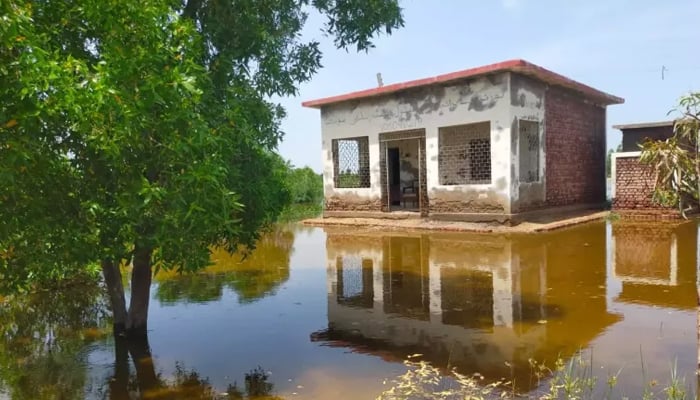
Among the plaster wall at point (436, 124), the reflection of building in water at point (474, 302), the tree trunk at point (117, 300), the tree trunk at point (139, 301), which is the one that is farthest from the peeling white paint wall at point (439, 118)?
the tree trunk at point (117, 300)

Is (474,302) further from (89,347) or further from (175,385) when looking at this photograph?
(89,347)

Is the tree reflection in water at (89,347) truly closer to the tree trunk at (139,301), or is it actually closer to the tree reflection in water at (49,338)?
the tree reflection in water at (49,338)

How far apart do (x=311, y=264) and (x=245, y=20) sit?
501 centimetres

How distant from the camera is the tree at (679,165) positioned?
3.64 m

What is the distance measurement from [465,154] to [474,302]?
9.17m

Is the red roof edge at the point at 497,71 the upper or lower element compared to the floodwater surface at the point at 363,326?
upper

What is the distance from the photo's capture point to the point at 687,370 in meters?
3.67

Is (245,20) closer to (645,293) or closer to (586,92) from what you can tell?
(645,293)

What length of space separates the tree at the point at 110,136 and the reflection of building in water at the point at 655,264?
4808mm

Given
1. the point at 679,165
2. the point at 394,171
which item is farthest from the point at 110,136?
the point at 394,171

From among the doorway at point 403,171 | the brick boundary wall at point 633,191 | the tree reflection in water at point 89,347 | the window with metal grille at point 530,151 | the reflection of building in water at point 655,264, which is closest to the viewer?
the tree reflection in water at point 89,347

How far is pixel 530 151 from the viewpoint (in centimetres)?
1380

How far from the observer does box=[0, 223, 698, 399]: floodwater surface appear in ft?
12.7

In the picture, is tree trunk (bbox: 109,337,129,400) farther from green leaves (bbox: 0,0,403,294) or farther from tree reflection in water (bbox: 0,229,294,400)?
green leaves (bbox: 0,0,403,294)
